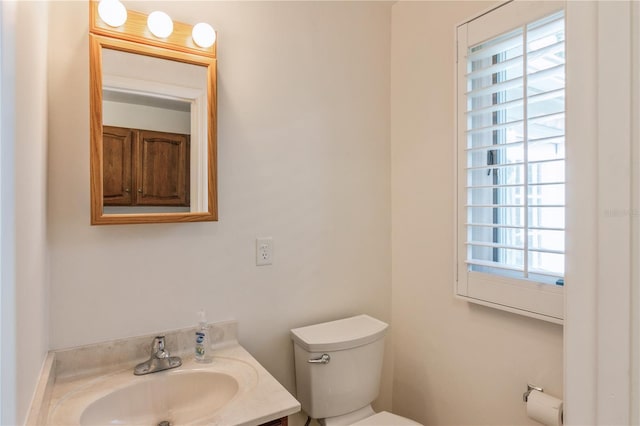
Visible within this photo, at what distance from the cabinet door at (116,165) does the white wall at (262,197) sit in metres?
0.07

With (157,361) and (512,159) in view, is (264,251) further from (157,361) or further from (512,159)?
(512,159)

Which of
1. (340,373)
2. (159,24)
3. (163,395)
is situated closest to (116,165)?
(159,24)

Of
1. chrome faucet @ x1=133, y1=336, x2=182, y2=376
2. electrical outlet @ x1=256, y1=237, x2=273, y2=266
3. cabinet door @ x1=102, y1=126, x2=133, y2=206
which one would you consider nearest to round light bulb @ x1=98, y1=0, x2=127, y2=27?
cabinet door @ x1=102, y1=126, x2=133, y2=206

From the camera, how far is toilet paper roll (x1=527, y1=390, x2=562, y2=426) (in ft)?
3.88

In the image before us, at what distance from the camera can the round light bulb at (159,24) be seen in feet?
4.12

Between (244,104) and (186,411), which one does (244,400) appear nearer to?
(186,411)

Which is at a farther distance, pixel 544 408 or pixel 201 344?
pixel 201 344

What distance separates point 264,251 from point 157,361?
1.83 feet

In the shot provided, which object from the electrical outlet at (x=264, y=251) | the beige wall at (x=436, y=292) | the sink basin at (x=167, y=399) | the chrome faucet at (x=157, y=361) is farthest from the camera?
the electrical outlet at (x=264, y=251)

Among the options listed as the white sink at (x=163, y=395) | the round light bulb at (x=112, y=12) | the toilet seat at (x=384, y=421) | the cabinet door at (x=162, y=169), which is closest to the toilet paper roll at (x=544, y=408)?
the toilet seat at (x=384, y=421)

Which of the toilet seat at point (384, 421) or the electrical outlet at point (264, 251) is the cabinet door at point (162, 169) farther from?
the toilet seat at point (384, 421)

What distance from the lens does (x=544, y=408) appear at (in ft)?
3.98

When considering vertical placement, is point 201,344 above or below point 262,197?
below

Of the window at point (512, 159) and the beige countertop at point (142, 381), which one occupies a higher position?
the window at point (512, 159)
